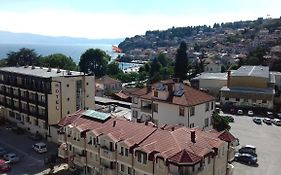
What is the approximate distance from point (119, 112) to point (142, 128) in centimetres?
2923

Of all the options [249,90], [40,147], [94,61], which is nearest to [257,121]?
[249,90]

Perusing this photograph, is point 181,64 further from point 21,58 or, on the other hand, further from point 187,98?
point 187,98

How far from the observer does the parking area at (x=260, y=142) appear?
153 feet

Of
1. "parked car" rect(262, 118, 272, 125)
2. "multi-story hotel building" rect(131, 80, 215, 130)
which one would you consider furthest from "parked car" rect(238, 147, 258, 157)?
"parked car" rect(262, 118, 272, 125)

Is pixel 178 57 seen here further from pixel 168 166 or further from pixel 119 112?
pixel 168 166

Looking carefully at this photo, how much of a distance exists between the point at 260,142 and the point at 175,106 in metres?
19.6

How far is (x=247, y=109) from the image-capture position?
83.6 meters

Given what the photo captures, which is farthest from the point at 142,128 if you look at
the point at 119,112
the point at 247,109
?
the point at 247,109

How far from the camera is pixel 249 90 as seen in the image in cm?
8638

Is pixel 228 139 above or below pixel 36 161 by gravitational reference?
above

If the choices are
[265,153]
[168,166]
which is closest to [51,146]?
[168,166]

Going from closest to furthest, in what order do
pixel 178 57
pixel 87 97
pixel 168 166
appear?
pixel 168 166
pixel 87 97
pixel 178 57

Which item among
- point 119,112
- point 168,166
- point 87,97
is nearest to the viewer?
point 168,166

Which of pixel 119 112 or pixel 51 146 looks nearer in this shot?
pixel 51 146
